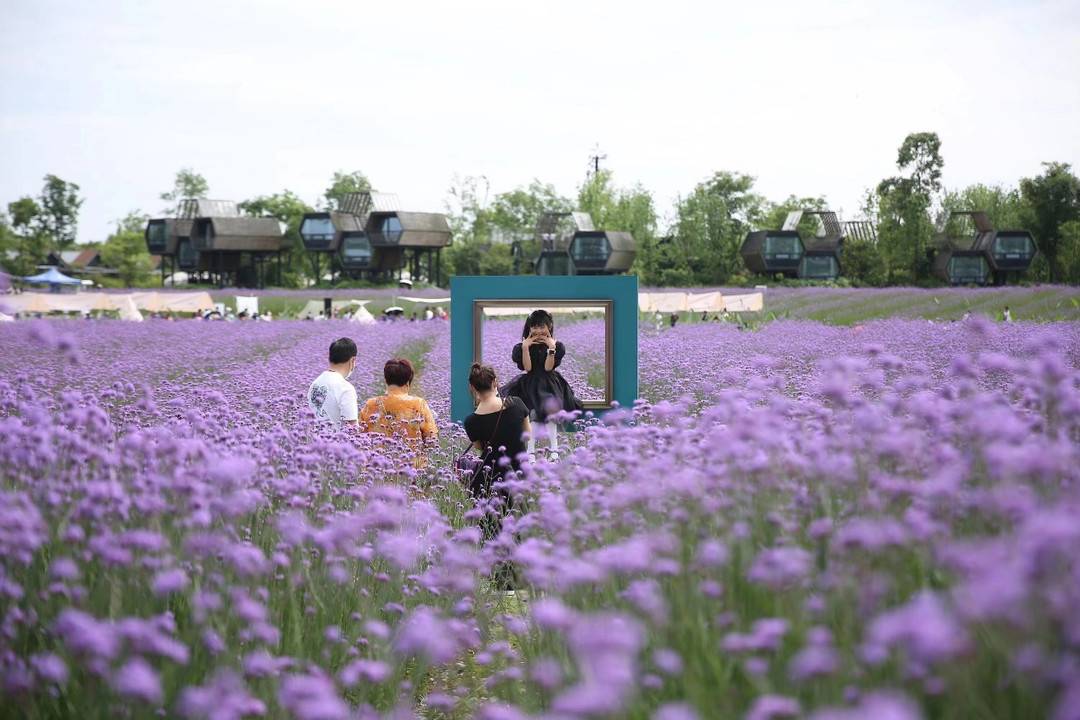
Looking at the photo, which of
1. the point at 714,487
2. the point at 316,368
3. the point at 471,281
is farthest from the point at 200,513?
the point at 316,368

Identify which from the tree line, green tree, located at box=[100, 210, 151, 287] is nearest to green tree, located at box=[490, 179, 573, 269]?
the tree line

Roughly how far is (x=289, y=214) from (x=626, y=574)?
97060 mm

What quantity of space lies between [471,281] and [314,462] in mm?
4208

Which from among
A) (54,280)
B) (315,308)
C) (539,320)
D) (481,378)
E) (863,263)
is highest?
(863,263)

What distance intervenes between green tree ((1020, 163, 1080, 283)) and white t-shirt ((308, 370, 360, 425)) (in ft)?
176

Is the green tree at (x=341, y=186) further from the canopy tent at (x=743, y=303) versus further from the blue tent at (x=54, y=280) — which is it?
the canopy tent at (x=743, y=303)

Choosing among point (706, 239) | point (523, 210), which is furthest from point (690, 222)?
point (523, 210)

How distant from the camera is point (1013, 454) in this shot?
230 centimetres

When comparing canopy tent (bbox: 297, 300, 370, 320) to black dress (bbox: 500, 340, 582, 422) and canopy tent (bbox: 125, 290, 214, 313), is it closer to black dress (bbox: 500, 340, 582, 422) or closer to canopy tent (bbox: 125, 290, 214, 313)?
canopy tent (bbox: 125, 290, 214, 313)

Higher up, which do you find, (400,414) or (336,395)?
(336,395)

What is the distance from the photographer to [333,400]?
7129 mm

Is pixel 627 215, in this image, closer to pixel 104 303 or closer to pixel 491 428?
pixel 104 303

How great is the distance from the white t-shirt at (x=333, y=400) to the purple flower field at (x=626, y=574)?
1822 mm

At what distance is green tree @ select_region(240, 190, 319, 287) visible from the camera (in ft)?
316
